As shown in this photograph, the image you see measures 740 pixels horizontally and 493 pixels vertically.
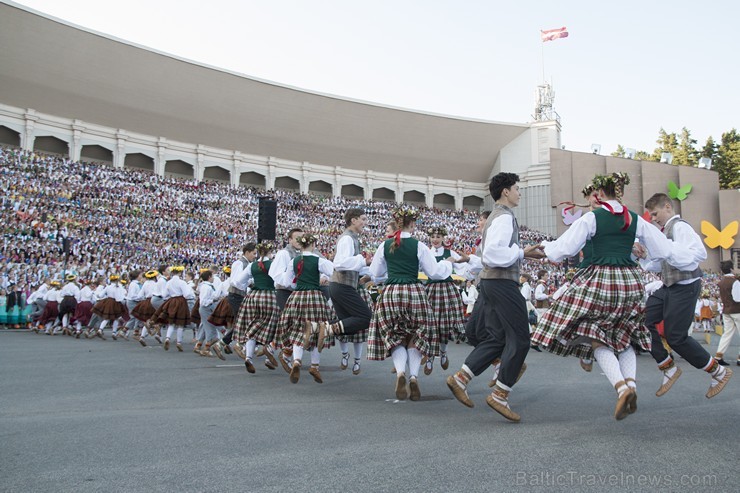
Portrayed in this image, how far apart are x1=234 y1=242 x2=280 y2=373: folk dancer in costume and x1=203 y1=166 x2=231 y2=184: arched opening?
129ft

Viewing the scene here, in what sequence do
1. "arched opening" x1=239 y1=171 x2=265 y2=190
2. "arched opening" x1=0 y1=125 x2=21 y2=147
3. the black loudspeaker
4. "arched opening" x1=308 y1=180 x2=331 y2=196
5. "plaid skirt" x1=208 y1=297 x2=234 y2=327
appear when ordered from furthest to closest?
"arched opening" x1=308 y1=180 x2=331 y2=196 < "arched opening" x1=239 y1=171 x2=265 y2=190 < "arched opening" x1=0 y1=125 x2=21 y2=147 < the black loudspeaker < "plaid skirt" x1=208 y1=297 x2=234 y2=327

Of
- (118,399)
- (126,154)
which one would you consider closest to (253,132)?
(126,154)

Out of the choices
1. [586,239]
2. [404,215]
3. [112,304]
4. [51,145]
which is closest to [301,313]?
[404,215]

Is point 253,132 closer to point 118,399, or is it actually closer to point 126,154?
point 126,154

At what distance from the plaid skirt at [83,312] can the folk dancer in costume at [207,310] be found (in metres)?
6.67

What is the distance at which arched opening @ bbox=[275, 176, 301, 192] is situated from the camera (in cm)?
4944

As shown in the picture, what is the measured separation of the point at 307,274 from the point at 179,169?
40990 mm

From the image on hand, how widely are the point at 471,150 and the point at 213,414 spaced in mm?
51045

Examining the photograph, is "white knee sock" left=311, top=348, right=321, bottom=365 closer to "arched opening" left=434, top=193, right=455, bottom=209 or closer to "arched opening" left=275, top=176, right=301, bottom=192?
"arched opening" left=275, top=176, right=301, bottom=192

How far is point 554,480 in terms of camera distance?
300cm

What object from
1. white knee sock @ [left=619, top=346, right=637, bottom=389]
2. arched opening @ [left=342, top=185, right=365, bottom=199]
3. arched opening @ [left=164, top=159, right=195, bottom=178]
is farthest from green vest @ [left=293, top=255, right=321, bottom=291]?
arched opening @ [left=342, top=185, right=365, bottom=199]

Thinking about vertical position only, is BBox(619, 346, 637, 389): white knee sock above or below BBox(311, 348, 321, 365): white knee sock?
above

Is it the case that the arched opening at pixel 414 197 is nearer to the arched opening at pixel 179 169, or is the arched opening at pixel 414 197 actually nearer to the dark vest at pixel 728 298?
the arched opening at pixel 179 169

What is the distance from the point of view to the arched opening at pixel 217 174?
46750mm
